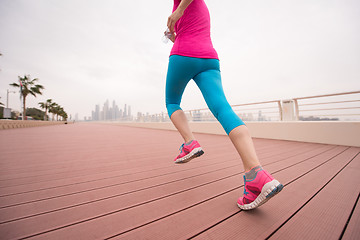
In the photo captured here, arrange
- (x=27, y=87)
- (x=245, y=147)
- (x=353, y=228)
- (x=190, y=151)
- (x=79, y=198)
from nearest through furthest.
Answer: (x=353, y=228) → (x=245, y=147) → (x=79, y=198) → (x=190, y=151) → (x=27, y=87)

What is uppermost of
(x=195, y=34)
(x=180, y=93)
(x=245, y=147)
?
(x=195, y=34)

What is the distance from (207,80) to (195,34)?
281 mm

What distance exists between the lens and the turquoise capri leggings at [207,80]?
0.71 meters

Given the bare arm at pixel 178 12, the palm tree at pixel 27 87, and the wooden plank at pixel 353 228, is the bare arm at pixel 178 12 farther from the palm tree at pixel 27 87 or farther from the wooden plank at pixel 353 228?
the palm tree at pixel 27 87

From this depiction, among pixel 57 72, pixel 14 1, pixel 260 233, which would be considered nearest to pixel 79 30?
pixel 14 1

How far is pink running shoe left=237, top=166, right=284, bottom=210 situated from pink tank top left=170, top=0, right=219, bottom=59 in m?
0.64

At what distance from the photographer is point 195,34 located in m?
0.83

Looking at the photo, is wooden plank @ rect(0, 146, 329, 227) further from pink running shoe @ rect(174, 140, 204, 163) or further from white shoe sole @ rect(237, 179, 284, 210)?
white shoe sole @ rect(237, 179, 284, 210)

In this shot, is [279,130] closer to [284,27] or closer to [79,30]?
[284,27]

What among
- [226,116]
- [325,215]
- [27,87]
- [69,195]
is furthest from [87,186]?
[27,87]

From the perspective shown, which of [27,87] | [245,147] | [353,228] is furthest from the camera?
[27,87]

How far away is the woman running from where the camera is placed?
2.04 ft

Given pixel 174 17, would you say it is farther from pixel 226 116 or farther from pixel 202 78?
pixel 226 116

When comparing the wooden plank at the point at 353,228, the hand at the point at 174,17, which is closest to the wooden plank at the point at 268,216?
the wooden plank at the point at 353,228
